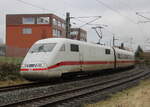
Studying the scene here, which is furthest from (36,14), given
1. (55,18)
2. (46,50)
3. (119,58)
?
(46,50)

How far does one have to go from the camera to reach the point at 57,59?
15492 mm

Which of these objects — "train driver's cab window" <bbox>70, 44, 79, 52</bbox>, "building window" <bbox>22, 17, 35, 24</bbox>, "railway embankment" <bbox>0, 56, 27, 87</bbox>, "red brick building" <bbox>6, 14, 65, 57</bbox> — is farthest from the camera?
"building window" <bbox>22, 17, 35, 24</bbox>

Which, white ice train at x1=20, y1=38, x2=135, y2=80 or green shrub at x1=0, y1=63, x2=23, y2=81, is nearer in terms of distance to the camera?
white ice train at x1=20, y1=38, x2=135, y2=80

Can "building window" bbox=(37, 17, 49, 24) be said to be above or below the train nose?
above

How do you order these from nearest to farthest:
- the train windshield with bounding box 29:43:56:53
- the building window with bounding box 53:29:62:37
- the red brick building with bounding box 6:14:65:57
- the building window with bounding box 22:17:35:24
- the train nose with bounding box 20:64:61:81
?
the train nose with bounding box 20:64:61:81 < the train windshield with bounding box 29:43:56:53 < the red brick building with bounding box 6:14:65:57 < the building window with bounding box 22:17:35:24 < the building window with bounding box 53:29:62:37

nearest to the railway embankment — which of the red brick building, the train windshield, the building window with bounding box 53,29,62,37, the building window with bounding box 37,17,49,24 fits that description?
the train windshield

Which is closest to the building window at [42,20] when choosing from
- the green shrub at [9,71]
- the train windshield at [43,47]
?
the green shrub at [9,71]

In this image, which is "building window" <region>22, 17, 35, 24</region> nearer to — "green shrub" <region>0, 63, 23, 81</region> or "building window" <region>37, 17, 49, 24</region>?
"building window" <region>37, 17, 49, 24</region>

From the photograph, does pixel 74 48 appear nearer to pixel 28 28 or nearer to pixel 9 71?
pixel 9 71

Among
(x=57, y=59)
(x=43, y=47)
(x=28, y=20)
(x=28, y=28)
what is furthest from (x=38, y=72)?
(x=28, y=20)

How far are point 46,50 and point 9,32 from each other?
165 ft

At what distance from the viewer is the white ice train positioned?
575 inches

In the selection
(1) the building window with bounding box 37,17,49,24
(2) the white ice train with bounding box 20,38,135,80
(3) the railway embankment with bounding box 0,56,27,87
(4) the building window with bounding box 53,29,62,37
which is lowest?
(3) the railway embankment with bounding box 0,56,27,87

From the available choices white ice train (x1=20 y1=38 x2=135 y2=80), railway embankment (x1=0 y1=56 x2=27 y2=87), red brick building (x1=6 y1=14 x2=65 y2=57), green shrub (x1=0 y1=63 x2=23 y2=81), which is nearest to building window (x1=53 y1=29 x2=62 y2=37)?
red brick building (x1=6 y1=14 x2=65 y2=57)
